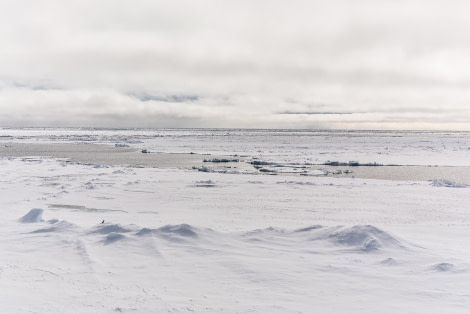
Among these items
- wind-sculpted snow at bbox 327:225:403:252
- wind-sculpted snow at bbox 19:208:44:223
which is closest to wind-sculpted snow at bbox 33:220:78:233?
wind-sculpted snow at bbox 19:208:44:223

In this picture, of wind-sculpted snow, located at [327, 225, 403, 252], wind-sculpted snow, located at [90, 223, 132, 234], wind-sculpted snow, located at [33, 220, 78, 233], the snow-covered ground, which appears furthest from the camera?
wind-sculpted snow, located at [33, 220, 78, 233]

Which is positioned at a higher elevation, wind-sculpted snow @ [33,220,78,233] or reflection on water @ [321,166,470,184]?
reflection on water @ [321,166,470,184]

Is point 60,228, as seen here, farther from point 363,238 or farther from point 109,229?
point 363,238

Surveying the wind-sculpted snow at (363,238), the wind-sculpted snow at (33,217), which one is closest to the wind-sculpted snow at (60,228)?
the wind-sculpted snow at (33,217)

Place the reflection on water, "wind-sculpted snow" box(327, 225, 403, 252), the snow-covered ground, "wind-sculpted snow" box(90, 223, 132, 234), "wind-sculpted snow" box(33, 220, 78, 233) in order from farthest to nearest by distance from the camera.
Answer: the reflection on water
"wind-sculpted snow" box(33, 220, 78, 233)
"wind-sculpted snow" box(90, 223, 132, 234)
"wind-sculpted snow" box(327, 225, 403, 252)
the snow-covered ground

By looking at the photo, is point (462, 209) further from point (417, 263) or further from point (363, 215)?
point (417, 263)

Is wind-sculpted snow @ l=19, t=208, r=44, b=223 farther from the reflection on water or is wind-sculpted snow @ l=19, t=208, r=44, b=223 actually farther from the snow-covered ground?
the reflection on water

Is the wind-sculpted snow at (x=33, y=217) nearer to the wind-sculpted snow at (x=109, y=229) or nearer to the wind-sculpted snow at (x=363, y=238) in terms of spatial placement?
the wind-sculpted snow at (x=109, y=229)

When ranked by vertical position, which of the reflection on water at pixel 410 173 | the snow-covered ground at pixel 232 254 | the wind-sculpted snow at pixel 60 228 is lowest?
the snow-covered ground at pixel 232 254

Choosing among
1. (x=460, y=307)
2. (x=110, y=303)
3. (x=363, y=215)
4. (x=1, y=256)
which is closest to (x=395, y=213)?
(x=363, y=215)

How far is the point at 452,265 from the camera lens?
6.25m

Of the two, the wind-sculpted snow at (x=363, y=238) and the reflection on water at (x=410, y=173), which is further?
the reflection on water at (x=410, y=173)

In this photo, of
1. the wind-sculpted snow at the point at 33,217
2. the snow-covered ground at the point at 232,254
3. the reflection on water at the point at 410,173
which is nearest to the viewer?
the snow-covered ground at the point at 232,254

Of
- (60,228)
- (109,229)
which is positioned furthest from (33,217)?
(109,229)
